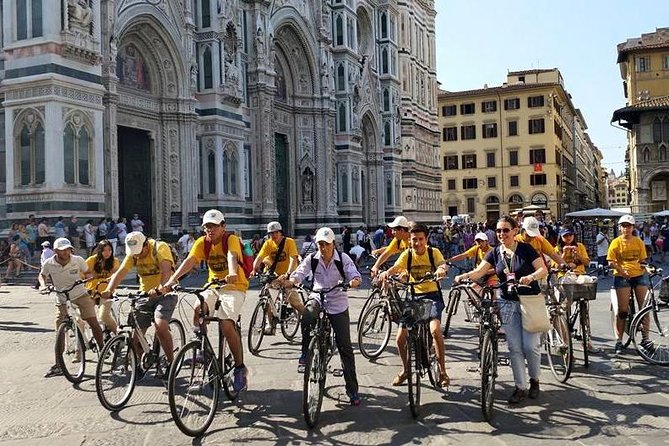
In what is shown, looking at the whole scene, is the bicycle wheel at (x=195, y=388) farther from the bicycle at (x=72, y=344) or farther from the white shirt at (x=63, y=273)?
the white shirt at (x=63, y=273)

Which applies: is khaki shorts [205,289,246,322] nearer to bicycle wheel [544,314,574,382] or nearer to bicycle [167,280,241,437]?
bicycle [167,280,241,437]

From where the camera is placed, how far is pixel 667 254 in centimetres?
3050

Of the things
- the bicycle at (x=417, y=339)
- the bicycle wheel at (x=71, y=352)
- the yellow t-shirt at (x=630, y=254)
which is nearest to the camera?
the bicycle at (x=417, y=339)

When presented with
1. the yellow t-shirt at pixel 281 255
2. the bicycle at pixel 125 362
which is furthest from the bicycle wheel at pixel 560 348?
the bicycle at pixel 125 362

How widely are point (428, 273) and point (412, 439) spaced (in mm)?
1976

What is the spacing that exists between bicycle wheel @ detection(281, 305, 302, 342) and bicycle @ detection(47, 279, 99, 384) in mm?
2662

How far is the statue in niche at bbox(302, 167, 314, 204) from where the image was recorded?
113 feet

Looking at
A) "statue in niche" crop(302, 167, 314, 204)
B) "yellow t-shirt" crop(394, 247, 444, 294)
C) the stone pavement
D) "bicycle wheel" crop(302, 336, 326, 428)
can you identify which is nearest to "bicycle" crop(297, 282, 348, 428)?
"bicycle wheel" crop(302, 336, 326, 428)

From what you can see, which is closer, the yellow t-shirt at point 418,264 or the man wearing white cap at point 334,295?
the man wearing white cap at point 334,295

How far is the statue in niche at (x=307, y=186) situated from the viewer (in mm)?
34312

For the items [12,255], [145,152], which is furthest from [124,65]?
[12,255]

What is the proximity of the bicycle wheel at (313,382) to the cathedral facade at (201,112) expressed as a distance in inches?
575

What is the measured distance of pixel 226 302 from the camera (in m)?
6.44

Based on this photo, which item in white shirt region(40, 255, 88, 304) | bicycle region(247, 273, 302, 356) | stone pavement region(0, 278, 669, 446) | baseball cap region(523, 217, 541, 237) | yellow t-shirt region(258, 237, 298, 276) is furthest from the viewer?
yellow t-shirt region(258, 237, 298, 276)
